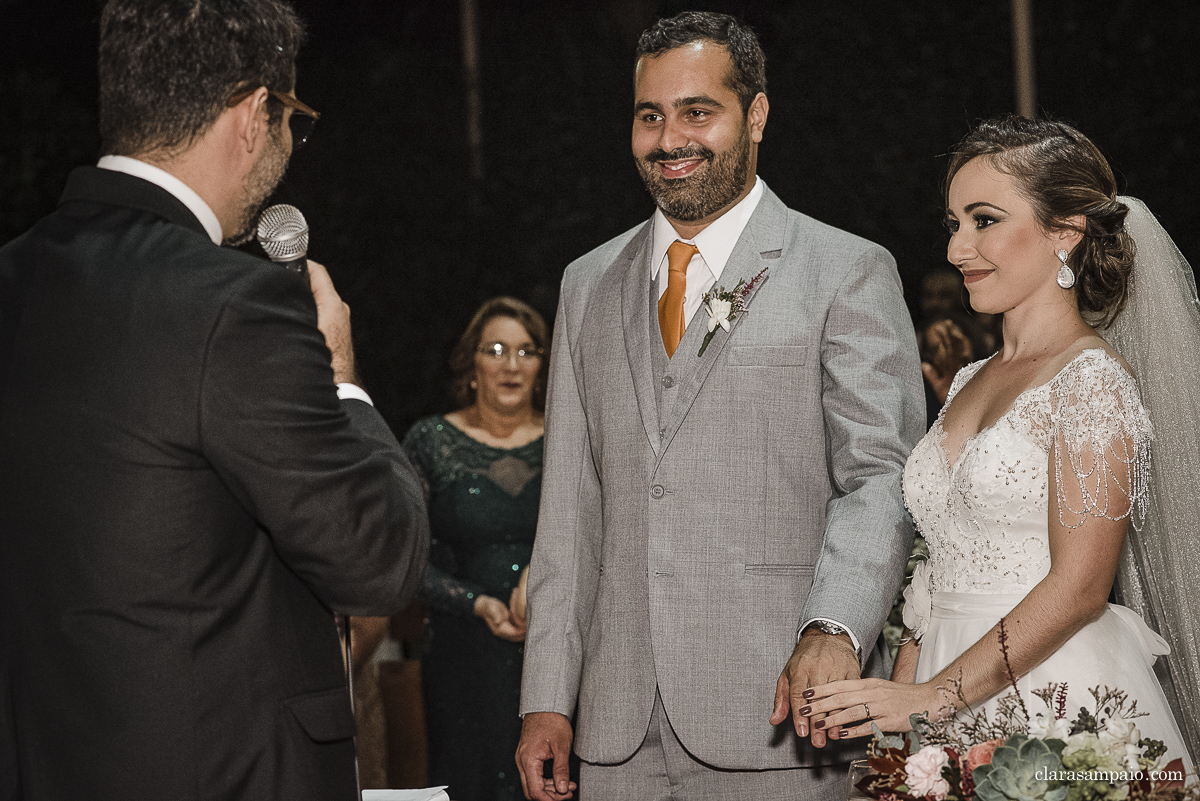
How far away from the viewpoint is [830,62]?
431 centimetres

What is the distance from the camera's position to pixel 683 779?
202cm

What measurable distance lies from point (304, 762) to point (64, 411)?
49 centimetres

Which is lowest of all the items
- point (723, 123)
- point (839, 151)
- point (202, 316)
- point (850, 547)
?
point (850, 547)

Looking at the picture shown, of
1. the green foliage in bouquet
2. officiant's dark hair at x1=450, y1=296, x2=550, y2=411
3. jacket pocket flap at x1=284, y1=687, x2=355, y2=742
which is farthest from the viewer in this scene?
officiant's dark hair at x1=450, y1=296, x2=550, y2=411

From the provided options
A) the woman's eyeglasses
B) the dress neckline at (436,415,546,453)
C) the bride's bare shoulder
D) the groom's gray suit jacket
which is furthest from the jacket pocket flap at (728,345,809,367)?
the woman's eyeglasses

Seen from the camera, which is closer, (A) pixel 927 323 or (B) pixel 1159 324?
(B) pixel 1159 324

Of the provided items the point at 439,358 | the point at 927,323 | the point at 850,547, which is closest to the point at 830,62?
the point at 927,323

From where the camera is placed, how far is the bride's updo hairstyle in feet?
6.42

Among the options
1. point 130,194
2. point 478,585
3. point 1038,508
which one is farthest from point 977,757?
point 478,585

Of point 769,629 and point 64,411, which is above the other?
point 64,411

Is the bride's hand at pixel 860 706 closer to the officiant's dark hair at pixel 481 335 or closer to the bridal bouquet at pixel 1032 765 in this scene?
the bridal bouquet at pixel 1032 765

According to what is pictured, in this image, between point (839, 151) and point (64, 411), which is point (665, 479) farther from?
point (839, 151)

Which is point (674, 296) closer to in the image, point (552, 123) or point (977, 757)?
point (977, 757)

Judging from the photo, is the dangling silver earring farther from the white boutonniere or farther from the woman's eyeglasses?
the woman's eyeglasses
